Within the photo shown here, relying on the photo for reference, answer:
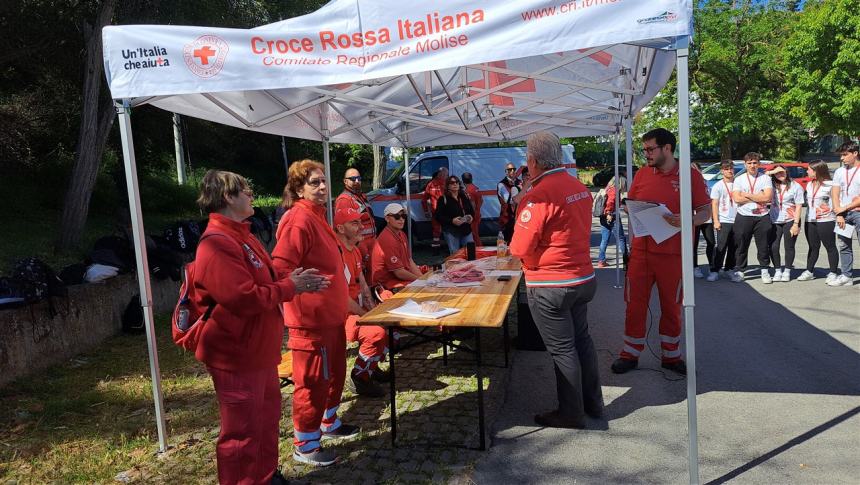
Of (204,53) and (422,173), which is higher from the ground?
(204,53)

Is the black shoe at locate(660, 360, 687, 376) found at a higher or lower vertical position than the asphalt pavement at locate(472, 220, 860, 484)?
higher

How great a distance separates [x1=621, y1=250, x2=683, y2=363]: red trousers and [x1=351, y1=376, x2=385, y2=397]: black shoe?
2.10 m

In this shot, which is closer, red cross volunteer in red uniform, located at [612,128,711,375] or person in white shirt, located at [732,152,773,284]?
red cross volunteer in red uniform, located at [612,128,711,375]

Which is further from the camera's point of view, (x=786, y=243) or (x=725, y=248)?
(x=725, y=248)

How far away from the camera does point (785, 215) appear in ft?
28.1

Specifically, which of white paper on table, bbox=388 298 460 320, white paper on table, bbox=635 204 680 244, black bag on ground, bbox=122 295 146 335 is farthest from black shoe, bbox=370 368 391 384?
black bag on ground, bbox=122 295 146 335

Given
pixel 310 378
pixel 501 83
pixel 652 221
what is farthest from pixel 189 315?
pixel 501 83

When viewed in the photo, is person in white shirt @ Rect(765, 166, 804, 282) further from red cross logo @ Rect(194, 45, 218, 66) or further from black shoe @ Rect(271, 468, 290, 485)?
red cross logo @ Rect(194, 45, 218, 66)

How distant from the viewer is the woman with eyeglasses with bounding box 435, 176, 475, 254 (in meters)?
9.98

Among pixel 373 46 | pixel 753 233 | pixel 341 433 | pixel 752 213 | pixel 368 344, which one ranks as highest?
pixel 373 46

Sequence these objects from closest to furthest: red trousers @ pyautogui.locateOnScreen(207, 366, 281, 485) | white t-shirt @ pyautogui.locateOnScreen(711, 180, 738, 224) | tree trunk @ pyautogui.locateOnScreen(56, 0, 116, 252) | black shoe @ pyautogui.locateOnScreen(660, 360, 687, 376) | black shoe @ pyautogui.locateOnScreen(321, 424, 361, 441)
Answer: red trousers @ pyautogui.locateOnScreen(207, 366, 281, 485) < black shoe @ pyautogui.locateOnScreen(321, 424, 361, 441) < black shoe @ pyautogui.locateOnScreen(660, 360, 687, 376) < tree trunk @ pyautogui.locateOnScreen(56, 0, 116, 252) < white t-shirt @ pyautogui.locateOnScreen(711, 180, 738, 224)

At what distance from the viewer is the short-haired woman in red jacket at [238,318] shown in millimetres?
2662

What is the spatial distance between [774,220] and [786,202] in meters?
0.31

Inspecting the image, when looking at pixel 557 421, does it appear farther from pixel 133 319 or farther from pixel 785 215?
pixel 785 215
